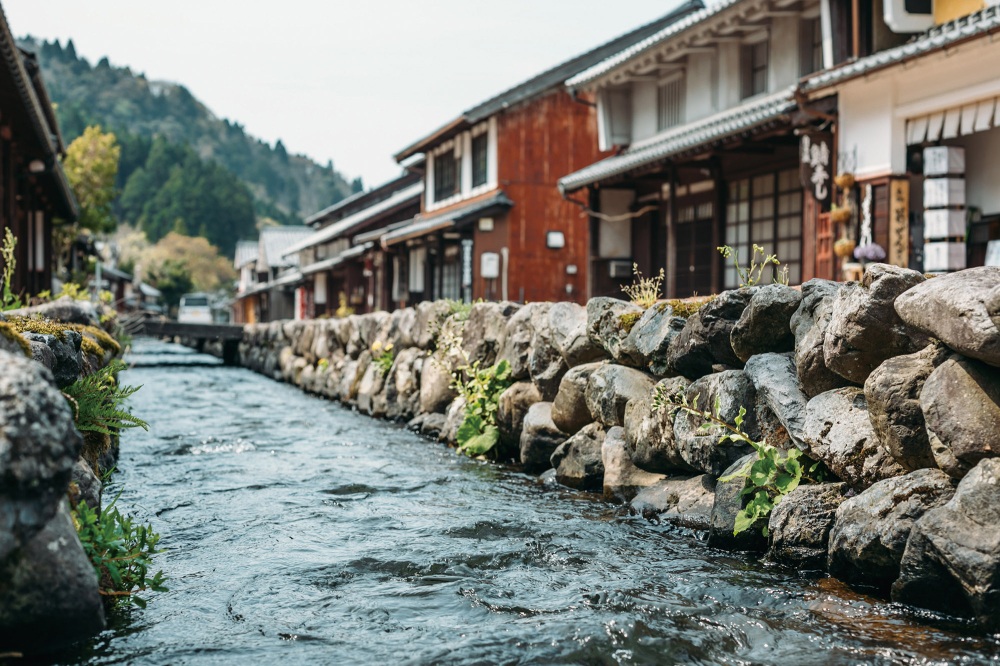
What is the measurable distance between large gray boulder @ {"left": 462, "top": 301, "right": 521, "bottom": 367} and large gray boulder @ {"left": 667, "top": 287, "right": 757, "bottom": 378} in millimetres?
4233

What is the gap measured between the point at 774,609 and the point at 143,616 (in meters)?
3.18

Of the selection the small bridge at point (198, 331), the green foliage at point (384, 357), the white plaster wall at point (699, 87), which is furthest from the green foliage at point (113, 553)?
the small bridge at point (198, 331)

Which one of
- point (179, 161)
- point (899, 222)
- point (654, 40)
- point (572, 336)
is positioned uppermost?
point (179, 161)

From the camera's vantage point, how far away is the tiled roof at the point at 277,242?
190ft

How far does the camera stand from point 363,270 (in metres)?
38.2

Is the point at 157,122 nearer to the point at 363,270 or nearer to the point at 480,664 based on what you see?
the point at 363,270

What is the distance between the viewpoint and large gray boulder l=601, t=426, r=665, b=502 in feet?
24.1

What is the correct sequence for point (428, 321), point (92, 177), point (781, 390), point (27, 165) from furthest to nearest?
point (92, 177)
point (27, 165)
point (428, 321)
point (781, 390)

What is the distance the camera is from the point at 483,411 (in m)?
10.9

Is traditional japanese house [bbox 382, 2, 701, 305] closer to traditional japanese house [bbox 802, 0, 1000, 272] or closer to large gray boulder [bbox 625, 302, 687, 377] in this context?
traditional japanese house [bbox 802, 0, 1000, 272]

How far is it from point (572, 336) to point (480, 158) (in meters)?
16.4

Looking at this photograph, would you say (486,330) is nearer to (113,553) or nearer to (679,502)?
(679,502)

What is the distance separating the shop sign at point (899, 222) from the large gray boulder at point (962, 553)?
25.2 feet

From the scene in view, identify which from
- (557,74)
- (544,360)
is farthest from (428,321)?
(557,74)
